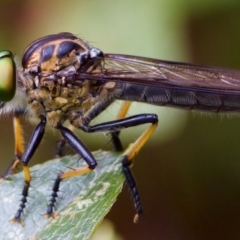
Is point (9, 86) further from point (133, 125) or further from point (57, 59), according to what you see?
point (133, 125)

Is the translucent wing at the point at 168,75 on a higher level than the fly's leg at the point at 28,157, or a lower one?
higher

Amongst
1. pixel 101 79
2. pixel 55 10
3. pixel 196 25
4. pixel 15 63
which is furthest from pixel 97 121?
pixel 196 25

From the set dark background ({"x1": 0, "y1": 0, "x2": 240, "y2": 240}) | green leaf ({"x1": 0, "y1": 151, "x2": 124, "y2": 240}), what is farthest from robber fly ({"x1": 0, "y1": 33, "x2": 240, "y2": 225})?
dark background ({"x1": 0, "y1": 0, "x2": 240, "y2": 240})

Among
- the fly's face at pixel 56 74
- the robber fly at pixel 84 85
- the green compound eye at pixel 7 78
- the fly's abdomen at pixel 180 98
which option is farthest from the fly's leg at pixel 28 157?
the fly's abdomen at pixel 180 98

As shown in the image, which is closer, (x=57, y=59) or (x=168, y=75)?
(x=57, y=59)

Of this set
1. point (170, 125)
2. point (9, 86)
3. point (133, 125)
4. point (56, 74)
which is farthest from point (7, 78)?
point (170, 125)

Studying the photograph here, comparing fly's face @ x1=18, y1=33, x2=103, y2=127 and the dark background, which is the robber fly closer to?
fly's face @ x1=18, y1=33, x2=103, y2=127

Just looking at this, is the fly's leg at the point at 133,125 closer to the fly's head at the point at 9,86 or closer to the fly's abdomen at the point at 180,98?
the fly's abdomen at the point at 180,98
